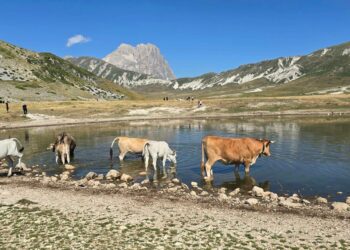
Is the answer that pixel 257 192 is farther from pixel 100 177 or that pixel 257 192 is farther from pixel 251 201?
pixel 100 177

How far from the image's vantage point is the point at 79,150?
37.9m

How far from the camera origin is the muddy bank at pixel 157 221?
13.6 metres

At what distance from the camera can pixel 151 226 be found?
1531 centimetres

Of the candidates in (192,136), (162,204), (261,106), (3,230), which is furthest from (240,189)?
(261,106)

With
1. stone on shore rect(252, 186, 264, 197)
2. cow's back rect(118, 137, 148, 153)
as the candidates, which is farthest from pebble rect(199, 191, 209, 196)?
cow's back rect(118, 137, 148, 153)

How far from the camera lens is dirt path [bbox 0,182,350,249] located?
44.1 feet

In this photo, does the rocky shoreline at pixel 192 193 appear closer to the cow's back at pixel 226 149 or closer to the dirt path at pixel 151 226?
the dirt path at pixel 151 226

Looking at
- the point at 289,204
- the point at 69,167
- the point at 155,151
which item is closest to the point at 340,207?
the point at 289,204

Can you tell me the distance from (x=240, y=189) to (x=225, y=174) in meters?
3.92

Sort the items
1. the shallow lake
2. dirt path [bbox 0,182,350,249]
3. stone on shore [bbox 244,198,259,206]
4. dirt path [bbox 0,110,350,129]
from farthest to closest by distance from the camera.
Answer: dirt path [bbox 0,110,350,129] < the shallow lake < stone on shore [bbox 244,198,259,206] < dirt path [bbox 0,182,350,249]

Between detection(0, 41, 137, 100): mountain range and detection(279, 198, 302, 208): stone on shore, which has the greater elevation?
detection(0, 41, 137, 100): mountain range

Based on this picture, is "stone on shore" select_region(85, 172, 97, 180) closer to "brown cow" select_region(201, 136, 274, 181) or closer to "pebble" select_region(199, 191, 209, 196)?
"brown cow" select_region(201, 136, 274, 181)

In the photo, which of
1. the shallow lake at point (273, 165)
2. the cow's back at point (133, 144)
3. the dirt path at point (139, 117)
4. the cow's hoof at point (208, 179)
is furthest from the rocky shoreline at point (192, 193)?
the dirt path at point (139, 117)

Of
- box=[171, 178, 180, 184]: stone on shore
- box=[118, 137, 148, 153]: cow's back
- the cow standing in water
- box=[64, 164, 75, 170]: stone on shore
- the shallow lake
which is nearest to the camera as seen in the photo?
the shallow lake
